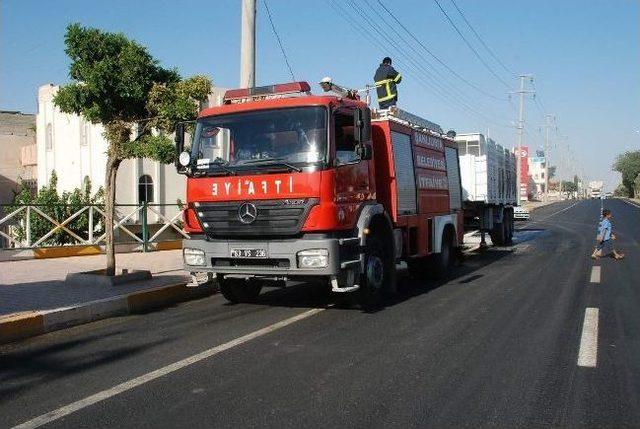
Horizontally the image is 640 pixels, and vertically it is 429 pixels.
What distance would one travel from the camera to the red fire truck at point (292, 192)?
24.4ft

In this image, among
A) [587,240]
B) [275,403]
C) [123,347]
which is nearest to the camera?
[275,403]

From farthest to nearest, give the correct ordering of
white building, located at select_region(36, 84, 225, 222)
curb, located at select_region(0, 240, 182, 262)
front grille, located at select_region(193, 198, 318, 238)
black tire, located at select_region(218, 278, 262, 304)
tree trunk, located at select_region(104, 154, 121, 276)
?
white building, located at select_region(36, 84, 225, 222)
curb, located at select_region(0, 240, 182, 262)
tree trunk, located at select_region(104, 154, 121, 276)
black tire, located at select_region(218, 278, 262, 304)
front grille, located at select_region(193, 198, 318, 238)

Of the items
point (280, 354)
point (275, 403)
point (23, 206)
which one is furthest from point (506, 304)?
point (23, 206)

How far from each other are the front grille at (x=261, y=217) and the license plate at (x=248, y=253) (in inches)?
8.1

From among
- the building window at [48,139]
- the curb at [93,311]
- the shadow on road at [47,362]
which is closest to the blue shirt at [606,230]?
the curb at [93,311]

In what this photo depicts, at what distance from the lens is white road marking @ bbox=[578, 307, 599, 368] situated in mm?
5574

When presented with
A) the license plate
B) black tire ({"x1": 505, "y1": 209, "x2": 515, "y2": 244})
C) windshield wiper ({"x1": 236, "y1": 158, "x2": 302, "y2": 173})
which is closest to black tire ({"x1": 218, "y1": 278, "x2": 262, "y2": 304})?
the license plate

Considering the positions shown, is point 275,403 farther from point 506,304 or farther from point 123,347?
point 506,304

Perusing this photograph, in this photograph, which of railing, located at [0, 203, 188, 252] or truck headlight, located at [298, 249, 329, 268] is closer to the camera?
truck headlight, located at [298, 249, 329, 268]

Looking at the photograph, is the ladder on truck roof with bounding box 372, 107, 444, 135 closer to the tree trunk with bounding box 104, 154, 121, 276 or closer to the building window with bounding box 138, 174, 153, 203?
the tree trunk with bounding box 104, 154, 121, 276

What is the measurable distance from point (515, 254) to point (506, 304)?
839 centimetres

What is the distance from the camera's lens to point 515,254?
651 inches

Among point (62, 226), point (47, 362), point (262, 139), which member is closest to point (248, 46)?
point (262, 139)

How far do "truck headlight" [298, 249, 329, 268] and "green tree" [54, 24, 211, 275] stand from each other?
3.63m
